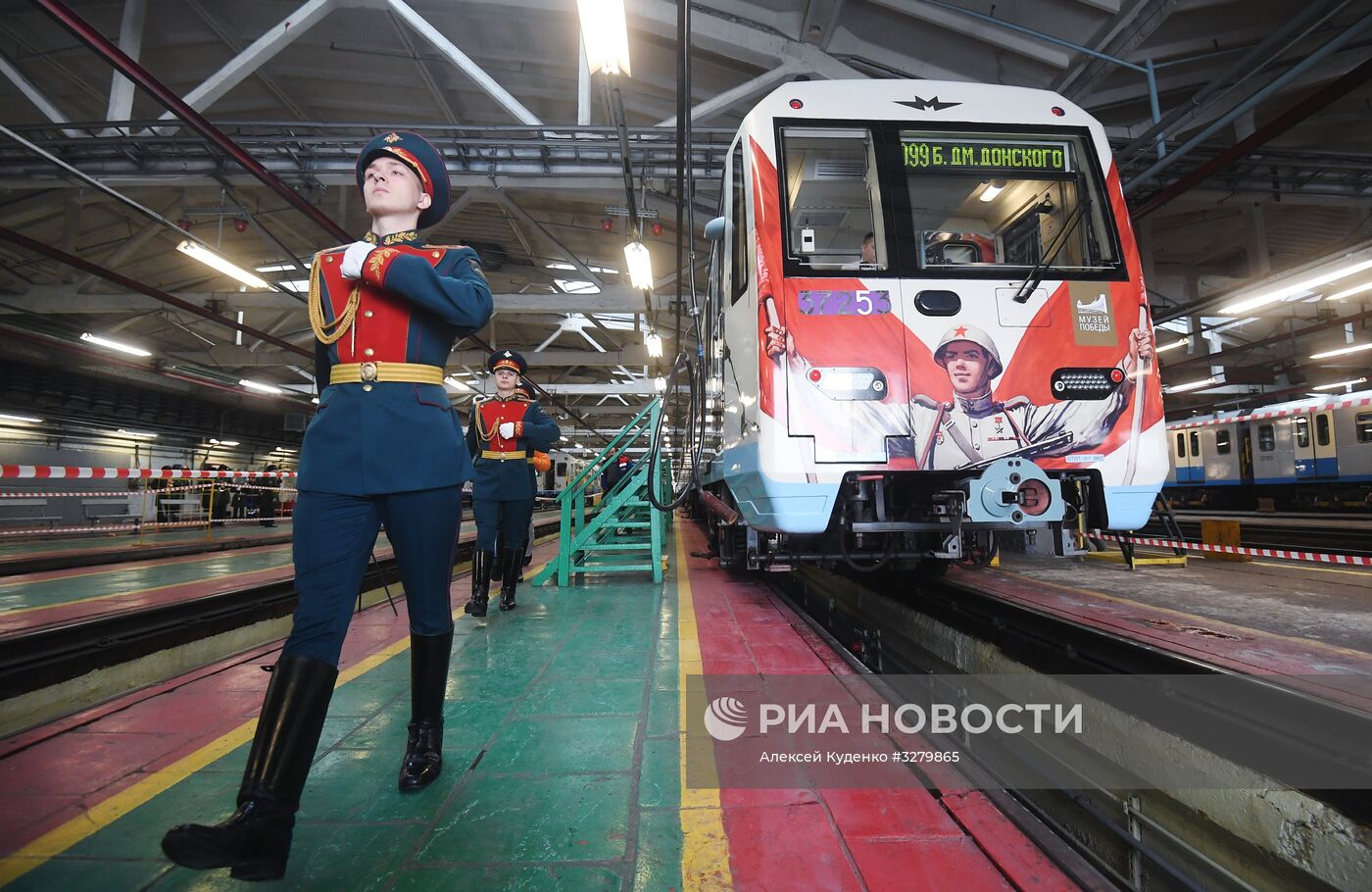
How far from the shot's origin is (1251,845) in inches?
85.6

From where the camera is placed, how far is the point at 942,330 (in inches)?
124

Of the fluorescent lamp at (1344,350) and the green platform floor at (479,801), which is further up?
the fluorescent lamp at (1344,350)

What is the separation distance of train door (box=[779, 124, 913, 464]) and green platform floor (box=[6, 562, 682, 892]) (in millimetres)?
1531

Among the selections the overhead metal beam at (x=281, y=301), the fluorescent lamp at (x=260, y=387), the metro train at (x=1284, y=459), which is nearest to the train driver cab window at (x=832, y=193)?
the overhead metal beam at (x=281, y=301)

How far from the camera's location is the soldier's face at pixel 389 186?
1.92 meters

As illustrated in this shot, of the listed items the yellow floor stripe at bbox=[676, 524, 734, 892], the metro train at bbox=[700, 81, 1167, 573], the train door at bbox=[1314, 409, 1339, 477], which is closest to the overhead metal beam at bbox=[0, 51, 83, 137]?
the metro train at bbox=[700, 81, 1167, 573]

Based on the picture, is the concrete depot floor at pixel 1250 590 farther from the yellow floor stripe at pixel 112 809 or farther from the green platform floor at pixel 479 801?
the yellow floor stripe at pixel 112 809

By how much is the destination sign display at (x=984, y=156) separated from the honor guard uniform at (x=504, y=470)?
3.06 metres

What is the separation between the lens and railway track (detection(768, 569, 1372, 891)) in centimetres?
197

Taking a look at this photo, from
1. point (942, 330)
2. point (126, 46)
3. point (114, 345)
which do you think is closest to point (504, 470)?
point (942, 330)

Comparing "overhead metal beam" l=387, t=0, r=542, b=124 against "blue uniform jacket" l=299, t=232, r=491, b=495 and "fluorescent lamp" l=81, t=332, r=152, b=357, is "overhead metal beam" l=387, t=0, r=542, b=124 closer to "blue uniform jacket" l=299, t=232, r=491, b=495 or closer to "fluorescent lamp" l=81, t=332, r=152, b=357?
"blue uniform jacket" l=299, t=232, r=491, b=495

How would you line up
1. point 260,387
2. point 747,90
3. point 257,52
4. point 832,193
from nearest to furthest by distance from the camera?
point 832,193 < point 257,52 < point 747,90 < point 260,387

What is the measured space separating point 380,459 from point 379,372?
0.28m

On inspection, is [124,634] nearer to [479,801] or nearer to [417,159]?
[479,801]
